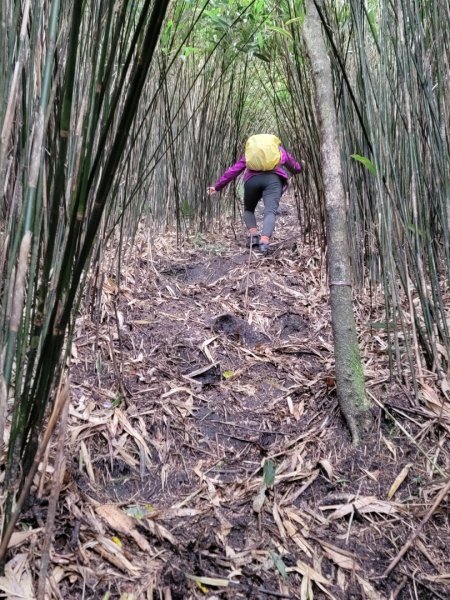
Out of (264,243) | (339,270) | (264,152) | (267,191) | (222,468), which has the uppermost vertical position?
(264,152)

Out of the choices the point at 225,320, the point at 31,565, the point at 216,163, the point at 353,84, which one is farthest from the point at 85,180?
the point at 216,163

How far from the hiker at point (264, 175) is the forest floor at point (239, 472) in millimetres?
1148

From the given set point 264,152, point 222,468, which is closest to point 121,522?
point 222,468

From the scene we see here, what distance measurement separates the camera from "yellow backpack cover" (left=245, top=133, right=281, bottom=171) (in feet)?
8.07

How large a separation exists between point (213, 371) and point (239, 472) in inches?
16.1

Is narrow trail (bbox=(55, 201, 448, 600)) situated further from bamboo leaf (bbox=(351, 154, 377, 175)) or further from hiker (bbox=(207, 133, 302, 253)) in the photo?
hiker (bbox=(207, 133, 302, 253))

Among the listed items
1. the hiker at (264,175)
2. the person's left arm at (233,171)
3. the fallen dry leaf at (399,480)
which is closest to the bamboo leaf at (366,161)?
the fallen dry leaf at (399,480)

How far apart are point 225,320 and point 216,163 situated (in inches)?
73.0

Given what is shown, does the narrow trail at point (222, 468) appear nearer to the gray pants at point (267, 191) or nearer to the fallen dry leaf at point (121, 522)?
the fallen dry leaf at point (121, 522)

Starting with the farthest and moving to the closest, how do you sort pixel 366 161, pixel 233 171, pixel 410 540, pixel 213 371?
pixel 233 171, pixel 213 371, pixel 366 161, pixel 410 540

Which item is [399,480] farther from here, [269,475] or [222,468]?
[222,468]

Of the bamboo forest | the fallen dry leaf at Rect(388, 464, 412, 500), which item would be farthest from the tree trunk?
the fallen dry leaf at Rect(388, 464, 412, 500)

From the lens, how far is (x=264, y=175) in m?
2.59

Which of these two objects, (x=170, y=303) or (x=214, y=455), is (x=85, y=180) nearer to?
(x=214, y=455)
